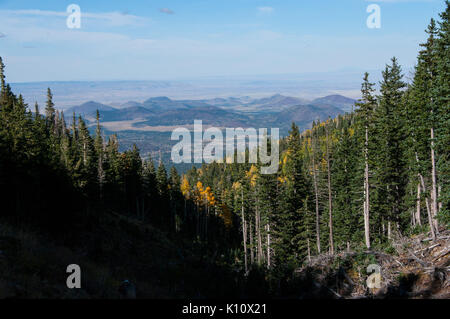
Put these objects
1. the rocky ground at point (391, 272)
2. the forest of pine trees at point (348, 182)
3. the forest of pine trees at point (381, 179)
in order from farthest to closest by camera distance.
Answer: the forest of pine trees at point (348, 182)
the forest of pine trees at point (381, 179)
the rocky ground at point (391, 272)

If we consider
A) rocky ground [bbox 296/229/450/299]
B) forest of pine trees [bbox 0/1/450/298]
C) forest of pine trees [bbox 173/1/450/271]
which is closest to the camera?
rocky ground [bbox 296/229/450/299]

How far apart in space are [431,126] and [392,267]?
33.8 ft

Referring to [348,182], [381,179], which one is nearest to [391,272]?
[381,179]

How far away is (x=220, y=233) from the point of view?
6775cm

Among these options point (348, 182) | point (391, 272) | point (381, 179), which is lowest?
point (391, 272)

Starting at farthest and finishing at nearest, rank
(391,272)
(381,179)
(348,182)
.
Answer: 1. (348,182)
2. (381,179)
3. (391,272)

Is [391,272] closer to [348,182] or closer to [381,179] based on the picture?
[381,179]

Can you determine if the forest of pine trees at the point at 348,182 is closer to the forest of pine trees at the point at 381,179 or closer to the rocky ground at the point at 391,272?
the forest of pine trees at the point at 381,179

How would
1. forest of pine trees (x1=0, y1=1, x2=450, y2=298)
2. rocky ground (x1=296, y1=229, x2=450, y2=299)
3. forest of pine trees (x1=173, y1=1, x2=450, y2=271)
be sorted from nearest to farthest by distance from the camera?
rocky ground (x1=296, y1=229, x2=450, y2=299), forest of pine trees (x1=173, y1=1, x2=450, y2=271), forest of pine trees (x1=0, y1=1, x2=450, y2=298)

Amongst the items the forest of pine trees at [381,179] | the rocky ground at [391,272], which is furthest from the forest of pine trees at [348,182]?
the rocky ground at [391,272]

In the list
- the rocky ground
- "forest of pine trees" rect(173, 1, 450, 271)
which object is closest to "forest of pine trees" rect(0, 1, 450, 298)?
"forest of pine trees" rect(173, 1, 450, 271)

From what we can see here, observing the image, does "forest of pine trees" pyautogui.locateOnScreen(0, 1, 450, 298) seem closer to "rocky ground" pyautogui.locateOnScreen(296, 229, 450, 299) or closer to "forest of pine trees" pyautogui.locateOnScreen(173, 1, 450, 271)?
"forest of pine trees" pyautogui.locateOnScreen(173, 1, 450, 271)

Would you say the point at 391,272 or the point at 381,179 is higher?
the point at 381,179
